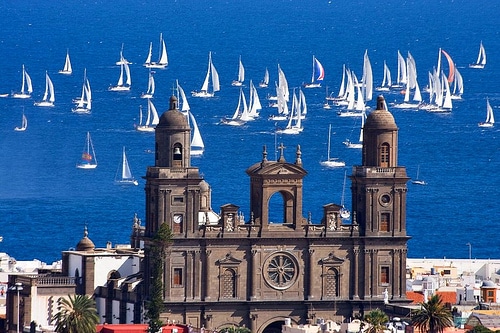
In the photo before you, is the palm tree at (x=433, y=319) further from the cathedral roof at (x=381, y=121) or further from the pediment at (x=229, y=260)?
the cathedral roof at (x=381, y=121)

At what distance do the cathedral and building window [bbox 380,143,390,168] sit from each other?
55 millimetres

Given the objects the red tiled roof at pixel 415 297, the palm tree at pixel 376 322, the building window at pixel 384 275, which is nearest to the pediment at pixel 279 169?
the building window at pixel 384 275

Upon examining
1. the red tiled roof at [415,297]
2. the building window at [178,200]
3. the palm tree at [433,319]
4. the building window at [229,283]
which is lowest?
the palm tree at [433,319]

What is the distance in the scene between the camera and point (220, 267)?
14788 cm

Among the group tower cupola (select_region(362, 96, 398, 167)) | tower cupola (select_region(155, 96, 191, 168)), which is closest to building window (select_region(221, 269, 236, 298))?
tower cupola (select_region(155, 96, 191, 168))

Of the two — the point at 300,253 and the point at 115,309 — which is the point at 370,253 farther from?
the point at 115,309

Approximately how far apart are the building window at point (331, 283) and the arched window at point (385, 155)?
21.4 feet

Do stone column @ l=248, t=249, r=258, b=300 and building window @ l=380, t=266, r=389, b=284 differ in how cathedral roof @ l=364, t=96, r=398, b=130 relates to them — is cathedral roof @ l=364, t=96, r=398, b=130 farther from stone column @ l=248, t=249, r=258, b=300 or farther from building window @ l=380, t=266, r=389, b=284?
stone column @ l=248, t=249, r=258, b=300

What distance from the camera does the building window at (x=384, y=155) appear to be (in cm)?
15050

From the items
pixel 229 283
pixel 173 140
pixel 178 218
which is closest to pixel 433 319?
pixel 229 283

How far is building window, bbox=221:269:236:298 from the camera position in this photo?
486ft

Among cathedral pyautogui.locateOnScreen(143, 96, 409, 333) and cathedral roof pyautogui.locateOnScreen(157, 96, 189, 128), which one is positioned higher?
cathedral roof pyautogui.locateOnScreen(157, 96, 189, 128)

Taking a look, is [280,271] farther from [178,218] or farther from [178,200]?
[178,200]

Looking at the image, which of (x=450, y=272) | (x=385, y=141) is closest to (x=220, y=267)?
(x=385, y=141)
